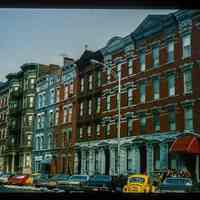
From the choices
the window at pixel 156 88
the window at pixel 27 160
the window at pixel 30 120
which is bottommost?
the window at pixel 27 160

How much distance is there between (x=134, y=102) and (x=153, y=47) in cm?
207

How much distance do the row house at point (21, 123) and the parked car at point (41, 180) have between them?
0.40 m

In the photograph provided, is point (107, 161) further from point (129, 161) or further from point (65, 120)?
point (65, 120)

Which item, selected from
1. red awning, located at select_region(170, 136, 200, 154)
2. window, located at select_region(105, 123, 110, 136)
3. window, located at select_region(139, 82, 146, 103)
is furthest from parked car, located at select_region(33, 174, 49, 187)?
red awning, located at select_region(170, 136, 200, 154)

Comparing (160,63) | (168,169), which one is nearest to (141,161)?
(168,169)

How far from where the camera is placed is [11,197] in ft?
20.8

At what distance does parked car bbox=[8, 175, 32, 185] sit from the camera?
10.3m

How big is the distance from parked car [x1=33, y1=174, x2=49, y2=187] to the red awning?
4.98m

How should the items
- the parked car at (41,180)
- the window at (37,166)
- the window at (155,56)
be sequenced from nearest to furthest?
the parked car at (41,180) → the window at (37,166) → the window at (155,56)

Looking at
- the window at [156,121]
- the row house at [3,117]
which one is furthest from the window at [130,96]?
the row house at [3,117]

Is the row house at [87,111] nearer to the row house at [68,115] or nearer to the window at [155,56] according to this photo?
the row house at [68,115]

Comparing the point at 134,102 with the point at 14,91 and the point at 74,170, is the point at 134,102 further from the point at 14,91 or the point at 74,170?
the point at 14,91

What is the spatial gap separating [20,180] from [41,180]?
0.57m

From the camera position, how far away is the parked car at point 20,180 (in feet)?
33.7
